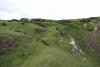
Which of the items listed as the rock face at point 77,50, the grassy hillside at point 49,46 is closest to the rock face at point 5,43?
the grassy hillside at point 49,46

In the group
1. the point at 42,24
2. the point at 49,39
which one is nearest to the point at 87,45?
the point at 49,39

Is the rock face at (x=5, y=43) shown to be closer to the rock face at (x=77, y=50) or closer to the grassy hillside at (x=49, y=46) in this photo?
the grassy hillside at (x=49, y=46)

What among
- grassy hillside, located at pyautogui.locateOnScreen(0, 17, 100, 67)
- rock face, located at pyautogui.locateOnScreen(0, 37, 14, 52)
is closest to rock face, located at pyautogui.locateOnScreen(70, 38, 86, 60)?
grassy hillside, located at pyautogui.locateOnScreen(0, 17, 100, 67)

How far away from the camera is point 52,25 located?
113m

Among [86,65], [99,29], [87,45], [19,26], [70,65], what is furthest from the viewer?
[99,29]

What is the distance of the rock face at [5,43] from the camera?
8150 cm

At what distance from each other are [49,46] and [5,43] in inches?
547

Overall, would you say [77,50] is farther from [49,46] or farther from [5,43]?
[5,43]

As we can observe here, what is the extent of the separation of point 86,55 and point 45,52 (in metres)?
18.6

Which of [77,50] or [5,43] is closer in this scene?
[5,43]

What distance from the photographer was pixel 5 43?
82.5 metres

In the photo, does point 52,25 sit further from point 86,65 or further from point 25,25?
point 86,65

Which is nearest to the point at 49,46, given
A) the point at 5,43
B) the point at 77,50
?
the point at 77,50

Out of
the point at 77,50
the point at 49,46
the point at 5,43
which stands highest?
the point at 5,43
